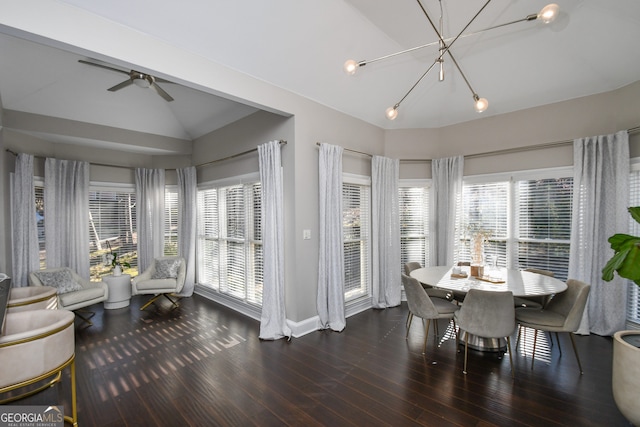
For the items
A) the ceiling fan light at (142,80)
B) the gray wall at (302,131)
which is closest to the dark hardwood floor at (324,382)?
the gray wall at (302,131)

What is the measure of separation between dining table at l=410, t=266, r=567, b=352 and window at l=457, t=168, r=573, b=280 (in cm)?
83

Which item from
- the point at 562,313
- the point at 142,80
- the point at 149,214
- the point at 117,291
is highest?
the point at 142,80

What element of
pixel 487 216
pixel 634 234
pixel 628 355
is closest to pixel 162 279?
pixel 487 216

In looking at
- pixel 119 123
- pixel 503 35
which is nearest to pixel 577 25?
pixel 503 35

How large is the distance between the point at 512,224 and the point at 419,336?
2301 mm

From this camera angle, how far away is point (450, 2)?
2762 mm

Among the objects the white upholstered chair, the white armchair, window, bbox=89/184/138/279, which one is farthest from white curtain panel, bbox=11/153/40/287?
the white upholstered chair

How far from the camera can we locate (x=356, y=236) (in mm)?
4523

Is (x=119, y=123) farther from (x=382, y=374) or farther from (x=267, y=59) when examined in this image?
(x=382, y=374)

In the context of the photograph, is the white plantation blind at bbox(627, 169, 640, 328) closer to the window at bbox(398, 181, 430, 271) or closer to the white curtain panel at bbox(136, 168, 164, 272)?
the window at bbox(398, 181, 430, 271)

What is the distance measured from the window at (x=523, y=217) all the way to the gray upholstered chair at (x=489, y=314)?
68.2 inches

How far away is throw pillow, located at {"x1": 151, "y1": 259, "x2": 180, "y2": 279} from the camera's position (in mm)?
4988

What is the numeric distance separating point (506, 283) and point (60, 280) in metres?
5.97

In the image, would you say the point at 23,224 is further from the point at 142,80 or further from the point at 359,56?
the point at 359,56
